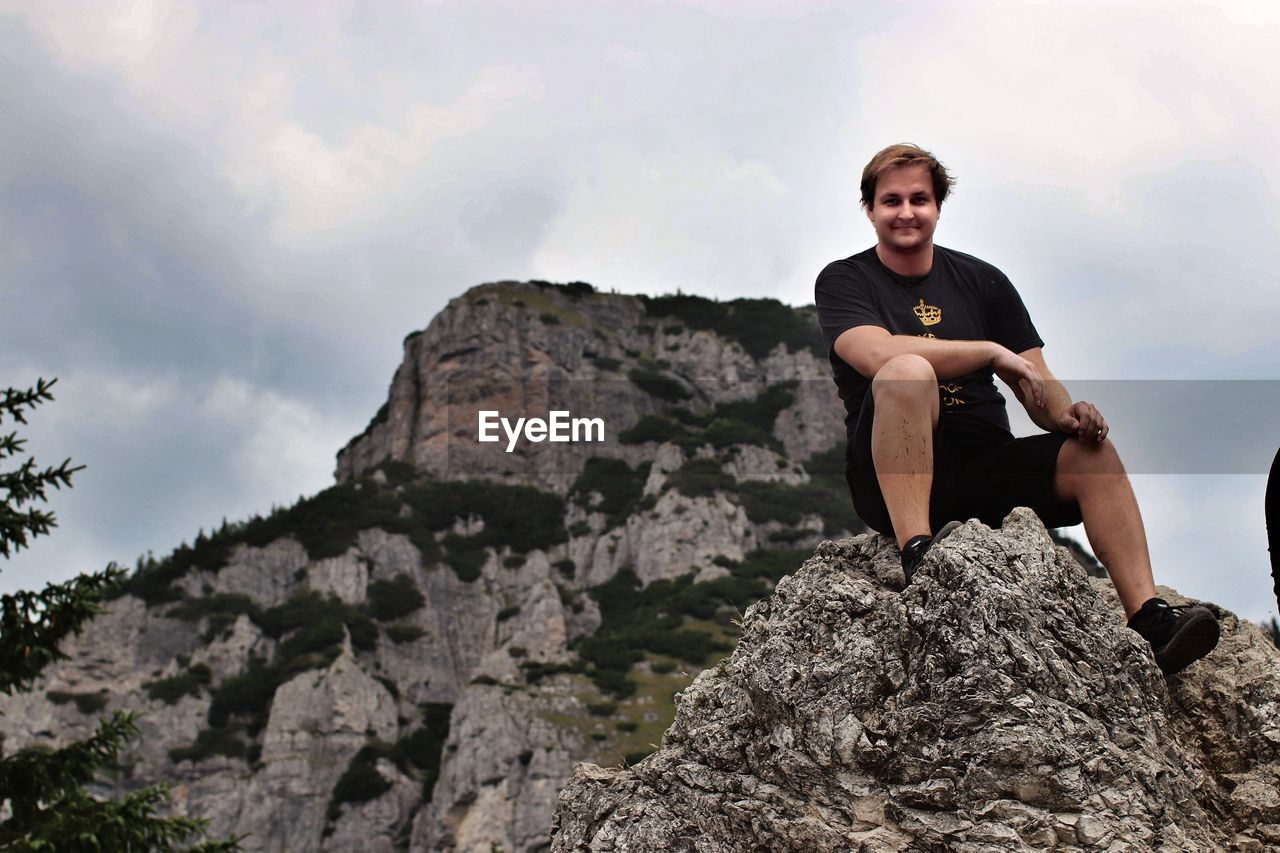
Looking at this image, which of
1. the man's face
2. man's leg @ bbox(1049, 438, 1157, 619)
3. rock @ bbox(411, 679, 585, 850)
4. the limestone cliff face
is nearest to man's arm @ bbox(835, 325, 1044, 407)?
man's leg @ bbox(1049, 438, 1157, 619)

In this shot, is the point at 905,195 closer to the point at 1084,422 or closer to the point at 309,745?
the point at 1084,422

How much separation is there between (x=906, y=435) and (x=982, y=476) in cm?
53

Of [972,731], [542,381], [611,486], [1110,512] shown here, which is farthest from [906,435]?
[542,381]

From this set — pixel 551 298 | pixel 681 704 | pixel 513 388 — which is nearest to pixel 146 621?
pixel 513 388

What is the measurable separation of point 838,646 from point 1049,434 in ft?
3.94

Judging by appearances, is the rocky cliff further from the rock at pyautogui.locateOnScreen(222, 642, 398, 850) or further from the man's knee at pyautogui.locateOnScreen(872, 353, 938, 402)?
the man's knee at pyautogui.locateOnScreen(872, 353, 938, 402)

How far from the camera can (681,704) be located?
5.38 metres

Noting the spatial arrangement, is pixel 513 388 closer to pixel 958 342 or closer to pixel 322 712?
pixel 322 712

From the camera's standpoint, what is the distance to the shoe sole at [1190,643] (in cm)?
444

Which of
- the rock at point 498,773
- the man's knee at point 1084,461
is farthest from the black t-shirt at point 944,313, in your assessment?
the rock at point 498,773

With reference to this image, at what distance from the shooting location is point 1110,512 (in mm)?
4750

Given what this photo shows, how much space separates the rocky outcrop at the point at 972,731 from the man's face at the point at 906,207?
49.8 inches

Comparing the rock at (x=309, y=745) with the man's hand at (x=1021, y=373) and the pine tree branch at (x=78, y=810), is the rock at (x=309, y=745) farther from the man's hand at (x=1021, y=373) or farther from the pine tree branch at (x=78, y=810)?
the man's hand at (x=1021, y=373)

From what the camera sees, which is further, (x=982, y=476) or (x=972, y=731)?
(x=982, y=476)
